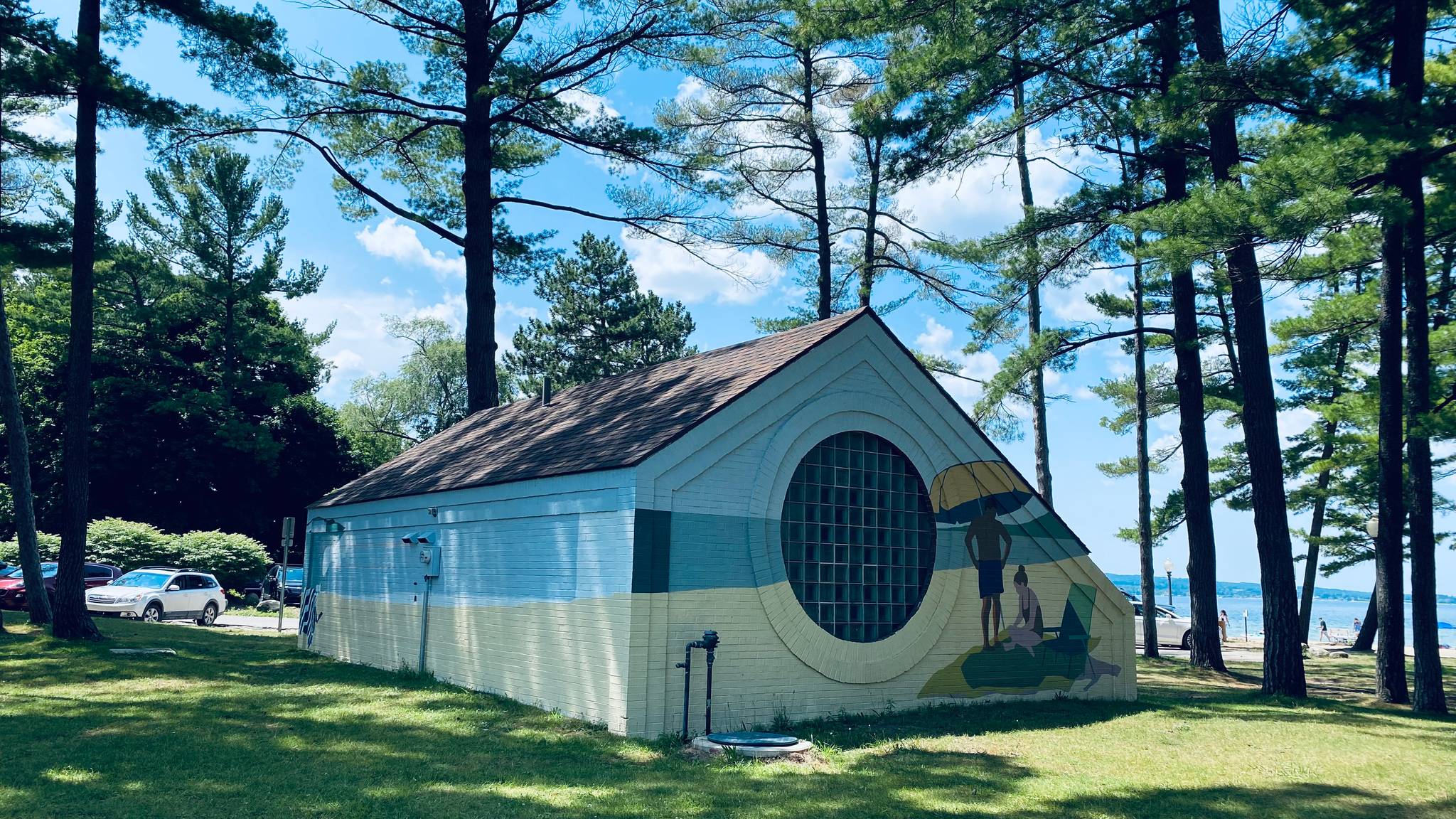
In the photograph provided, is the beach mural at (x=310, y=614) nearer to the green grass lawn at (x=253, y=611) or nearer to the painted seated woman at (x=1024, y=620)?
the green grass lawn at (x=253, y=611)

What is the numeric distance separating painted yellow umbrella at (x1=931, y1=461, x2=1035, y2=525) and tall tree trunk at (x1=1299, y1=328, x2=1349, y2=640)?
19.2 metres

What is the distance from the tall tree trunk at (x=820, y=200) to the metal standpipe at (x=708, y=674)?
1900 centimetres

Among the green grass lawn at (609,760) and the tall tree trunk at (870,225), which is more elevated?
the tall tree trunk at (870,225)

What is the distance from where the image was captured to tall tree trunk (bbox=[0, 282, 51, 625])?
2019 centimetres

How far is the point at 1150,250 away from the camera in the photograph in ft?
56.0

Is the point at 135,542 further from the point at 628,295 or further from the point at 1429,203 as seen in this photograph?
the point at 1429,203

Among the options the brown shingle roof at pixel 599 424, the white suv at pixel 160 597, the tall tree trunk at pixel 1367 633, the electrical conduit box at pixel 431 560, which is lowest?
the tall tree trunk at pixel 1367 633

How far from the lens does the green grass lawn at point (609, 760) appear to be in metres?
8.36

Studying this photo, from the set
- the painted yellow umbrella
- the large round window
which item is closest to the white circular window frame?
the large round window

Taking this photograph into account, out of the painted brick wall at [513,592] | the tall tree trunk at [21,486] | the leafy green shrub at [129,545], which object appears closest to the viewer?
the painted brick wall at [513,592]

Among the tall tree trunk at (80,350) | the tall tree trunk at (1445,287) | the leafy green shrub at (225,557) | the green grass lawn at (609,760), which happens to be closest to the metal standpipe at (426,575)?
the green grass lawn at (609,760)

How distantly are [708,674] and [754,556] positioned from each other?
5.14ft

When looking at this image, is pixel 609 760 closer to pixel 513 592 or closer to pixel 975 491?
pixel 513 592

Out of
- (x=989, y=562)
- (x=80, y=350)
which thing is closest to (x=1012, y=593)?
(x=989, y=562)
